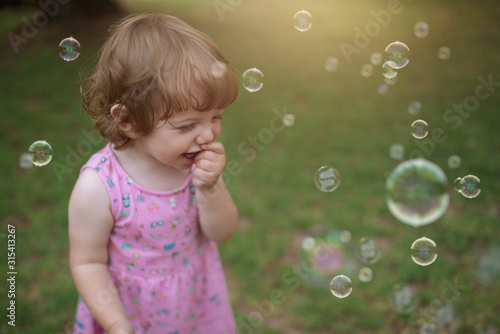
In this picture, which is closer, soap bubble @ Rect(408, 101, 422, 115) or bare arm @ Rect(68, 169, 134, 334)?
bare arm @ Rect(68, 169, 134, 334)

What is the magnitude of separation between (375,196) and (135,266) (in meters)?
2.45

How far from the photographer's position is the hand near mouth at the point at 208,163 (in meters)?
1.40

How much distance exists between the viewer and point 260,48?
6.32 m

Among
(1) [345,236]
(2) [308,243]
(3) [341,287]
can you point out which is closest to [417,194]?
(1) [345,236]

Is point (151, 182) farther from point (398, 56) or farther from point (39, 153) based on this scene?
point (398, 56)

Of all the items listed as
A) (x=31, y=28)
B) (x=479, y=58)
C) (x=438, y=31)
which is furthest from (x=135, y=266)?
(x=31, y=28)

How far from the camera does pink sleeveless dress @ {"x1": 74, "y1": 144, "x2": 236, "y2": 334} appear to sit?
149 centimetres

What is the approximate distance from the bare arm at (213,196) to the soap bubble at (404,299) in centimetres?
148

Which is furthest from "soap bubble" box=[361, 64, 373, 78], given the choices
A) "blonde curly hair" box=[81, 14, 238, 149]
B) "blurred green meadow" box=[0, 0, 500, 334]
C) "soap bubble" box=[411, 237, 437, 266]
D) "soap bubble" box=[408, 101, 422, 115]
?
"blonde curly hair" box=[81, 14, 238, 149]

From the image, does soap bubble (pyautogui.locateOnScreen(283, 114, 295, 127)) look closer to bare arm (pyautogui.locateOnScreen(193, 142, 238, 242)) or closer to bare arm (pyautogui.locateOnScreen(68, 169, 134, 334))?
bare arm (pyautogui.locateOnScreen(193, 142, 238, 242))

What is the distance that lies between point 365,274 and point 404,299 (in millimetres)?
250

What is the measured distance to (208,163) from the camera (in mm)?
1401

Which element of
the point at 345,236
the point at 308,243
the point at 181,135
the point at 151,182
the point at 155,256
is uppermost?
the point at 181,135

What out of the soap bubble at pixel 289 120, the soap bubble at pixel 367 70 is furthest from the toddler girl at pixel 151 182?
the soap bubble at pixel 367 70
